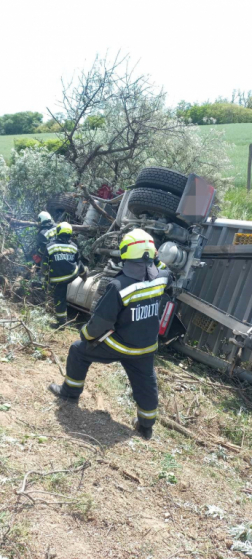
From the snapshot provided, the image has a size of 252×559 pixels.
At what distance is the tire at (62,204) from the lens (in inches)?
331

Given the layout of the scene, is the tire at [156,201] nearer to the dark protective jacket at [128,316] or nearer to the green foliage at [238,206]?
the dark protective jacket at [128,316]

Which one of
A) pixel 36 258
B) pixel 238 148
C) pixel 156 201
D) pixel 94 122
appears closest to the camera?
pixel 156 201

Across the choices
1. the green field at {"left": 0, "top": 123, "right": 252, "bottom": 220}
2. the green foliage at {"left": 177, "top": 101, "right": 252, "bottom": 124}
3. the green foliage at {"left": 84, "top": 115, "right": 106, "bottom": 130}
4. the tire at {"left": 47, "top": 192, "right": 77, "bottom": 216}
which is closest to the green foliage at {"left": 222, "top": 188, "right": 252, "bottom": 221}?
the green field at {"left": 0, "top": 123, "right": 252, "bottom": 220}

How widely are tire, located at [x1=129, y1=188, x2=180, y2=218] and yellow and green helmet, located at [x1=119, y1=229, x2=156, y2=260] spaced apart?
6.48 feet

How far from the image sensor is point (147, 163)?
948 cm

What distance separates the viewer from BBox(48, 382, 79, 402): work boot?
4133 millimetres

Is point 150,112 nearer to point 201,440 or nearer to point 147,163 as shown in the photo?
point 147,163

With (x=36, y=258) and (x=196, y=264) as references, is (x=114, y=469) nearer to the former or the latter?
(x=196, y=264)

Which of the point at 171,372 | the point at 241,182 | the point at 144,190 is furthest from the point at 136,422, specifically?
the point at 241,182

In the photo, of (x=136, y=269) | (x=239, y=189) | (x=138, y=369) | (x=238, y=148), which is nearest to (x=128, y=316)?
(x=136, y=269)

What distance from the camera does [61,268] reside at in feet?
21.3

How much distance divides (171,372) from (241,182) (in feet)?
40.8

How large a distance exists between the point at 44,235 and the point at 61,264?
80 cm

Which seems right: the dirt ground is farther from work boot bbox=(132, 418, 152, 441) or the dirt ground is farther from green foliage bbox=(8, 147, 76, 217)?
green foliage bbox=(8, 147, 76, 217)
